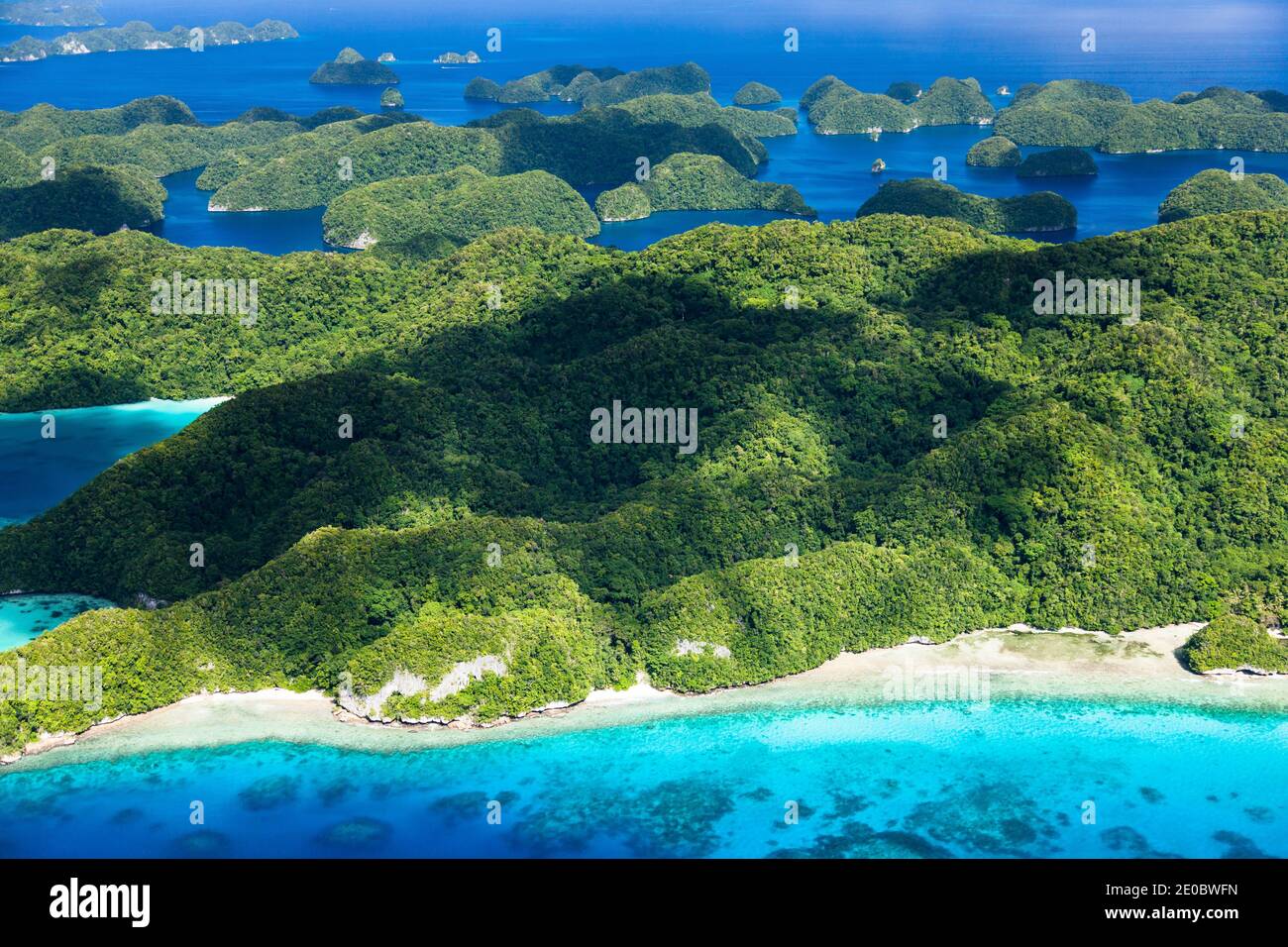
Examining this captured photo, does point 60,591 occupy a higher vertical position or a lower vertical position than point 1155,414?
lower

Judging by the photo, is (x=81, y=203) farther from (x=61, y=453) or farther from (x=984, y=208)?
(x=984, y=208)

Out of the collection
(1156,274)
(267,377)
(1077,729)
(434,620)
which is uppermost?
(1156,274)

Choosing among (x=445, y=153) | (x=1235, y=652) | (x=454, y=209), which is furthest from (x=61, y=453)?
(x=445, y=153)

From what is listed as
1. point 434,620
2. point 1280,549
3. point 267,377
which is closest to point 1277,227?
point 1280,549

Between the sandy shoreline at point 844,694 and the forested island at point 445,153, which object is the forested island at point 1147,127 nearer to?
the forested island at point 445,153

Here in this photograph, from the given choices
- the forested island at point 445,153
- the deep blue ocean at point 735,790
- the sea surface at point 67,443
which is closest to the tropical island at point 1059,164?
the forested island at point 445,153

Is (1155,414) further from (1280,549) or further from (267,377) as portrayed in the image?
(267,377)
